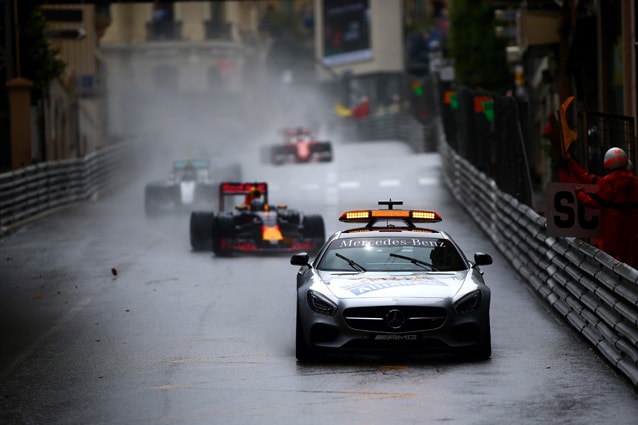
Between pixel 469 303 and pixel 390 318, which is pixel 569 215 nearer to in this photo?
pixel 469 303

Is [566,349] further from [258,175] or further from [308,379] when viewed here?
[258,175]

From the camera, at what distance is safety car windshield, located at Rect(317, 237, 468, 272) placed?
13.5 meters

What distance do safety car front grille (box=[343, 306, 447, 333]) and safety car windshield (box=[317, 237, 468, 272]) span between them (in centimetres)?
108

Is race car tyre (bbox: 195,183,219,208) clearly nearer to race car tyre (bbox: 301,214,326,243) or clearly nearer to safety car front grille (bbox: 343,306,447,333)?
race car tyre (bbox: 301,214,326,243)

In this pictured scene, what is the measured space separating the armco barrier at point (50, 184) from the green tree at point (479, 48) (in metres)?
20.3

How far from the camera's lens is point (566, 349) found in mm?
13461

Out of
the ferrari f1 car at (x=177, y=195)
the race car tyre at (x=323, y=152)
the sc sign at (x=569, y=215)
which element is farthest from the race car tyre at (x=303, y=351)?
the race car tyre at (x=323, y=152)

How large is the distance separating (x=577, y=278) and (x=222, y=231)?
390 inches

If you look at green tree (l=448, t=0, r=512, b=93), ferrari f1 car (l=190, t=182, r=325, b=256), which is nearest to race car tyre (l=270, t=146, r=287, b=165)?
green tree (l=448, t=0, r=512, b=93)

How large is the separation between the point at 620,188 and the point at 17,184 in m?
20.0

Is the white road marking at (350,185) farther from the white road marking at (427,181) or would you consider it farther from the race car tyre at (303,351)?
the race car tyre at (303,351)

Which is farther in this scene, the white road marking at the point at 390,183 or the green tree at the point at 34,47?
the white road marking at the point at 390,183

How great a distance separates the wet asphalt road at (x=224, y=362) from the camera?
10391 mm

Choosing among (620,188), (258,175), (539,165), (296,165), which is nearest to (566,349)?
(620,188)
